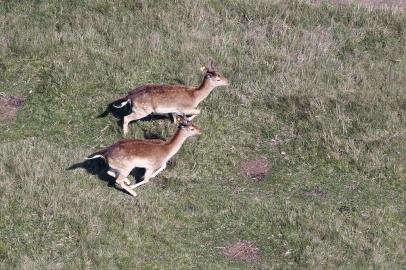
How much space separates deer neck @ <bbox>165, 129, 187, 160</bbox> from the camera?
13.7 m

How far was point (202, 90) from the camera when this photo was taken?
15320 mm

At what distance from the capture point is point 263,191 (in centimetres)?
1403

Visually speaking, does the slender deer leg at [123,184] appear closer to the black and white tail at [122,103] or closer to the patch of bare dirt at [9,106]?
the black and white tail at [122,103]

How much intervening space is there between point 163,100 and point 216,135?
1.17 m

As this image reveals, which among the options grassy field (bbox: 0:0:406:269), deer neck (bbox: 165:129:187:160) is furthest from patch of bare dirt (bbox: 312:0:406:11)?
deer neck (bbox: 165:129:187:160)

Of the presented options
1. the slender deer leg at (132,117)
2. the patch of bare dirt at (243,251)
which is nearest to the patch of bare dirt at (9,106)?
the slender deer leg at (132,117)

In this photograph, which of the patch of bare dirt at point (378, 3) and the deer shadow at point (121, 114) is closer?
the deer shadow at point (121, 114)

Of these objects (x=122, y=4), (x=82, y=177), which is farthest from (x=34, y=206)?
(x=122, y=4)

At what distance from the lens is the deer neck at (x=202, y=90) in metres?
15.2

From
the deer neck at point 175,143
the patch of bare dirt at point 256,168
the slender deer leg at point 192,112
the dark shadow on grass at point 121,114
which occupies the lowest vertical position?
the patch of bare dirt at point 256,168

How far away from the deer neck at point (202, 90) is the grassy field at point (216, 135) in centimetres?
44

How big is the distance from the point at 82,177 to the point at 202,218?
2012mm

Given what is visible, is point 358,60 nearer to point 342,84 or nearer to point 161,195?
point 342,84

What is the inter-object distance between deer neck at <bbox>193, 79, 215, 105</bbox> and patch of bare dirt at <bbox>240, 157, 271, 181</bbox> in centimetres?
140
